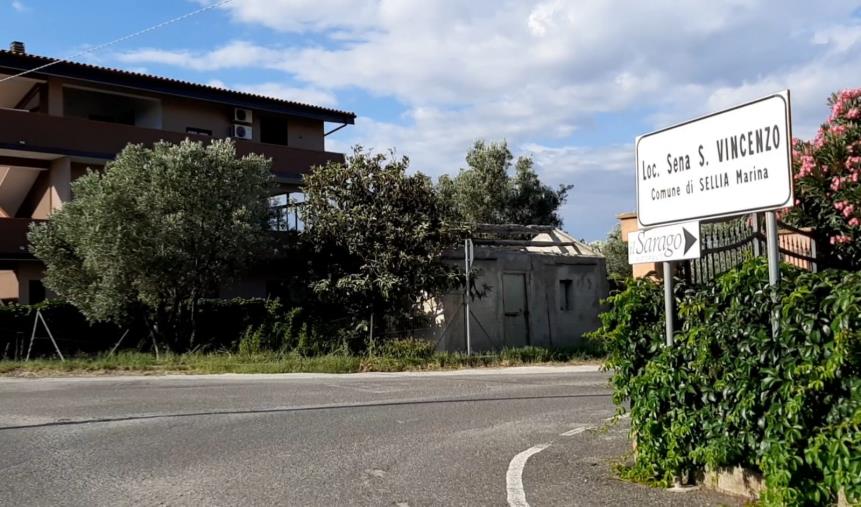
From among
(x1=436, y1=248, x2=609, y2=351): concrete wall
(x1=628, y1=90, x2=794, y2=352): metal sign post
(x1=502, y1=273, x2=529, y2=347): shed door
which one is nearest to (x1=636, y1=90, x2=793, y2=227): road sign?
(x1=628, y1=90, x2=794, y2=352): metal sign post

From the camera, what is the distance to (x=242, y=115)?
3136cm

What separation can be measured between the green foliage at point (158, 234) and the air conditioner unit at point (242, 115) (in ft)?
34.7

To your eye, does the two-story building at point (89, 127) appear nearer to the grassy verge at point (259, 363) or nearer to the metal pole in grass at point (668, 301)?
the grassy verge at point (259, 363)

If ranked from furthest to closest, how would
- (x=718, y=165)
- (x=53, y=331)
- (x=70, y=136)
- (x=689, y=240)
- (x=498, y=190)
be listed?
(x=498, y=190), (x=70, y=136), (x=53, y=331), (x=689, y=240), (x=718, y=165)

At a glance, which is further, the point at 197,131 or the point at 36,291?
the point at 197,131

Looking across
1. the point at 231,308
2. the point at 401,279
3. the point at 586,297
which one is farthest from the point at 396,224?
the point at 586,297

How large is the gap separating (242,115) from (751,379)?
27923mm

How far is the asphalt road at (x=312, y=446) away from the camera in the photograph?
6750mm

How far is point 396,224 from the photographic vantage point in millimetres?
21234

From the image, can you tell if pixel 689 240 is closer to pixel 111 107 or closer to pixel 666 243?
pixel 666 243

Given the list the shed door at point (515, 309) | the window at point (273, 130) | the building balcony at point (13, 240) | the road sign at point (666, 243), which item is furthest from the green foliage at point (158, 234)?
the road sign at point (666, 243)

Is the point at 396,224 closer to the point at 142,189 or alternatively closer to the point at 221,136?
the point at 142,189

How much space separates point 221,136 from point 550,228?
12.6m

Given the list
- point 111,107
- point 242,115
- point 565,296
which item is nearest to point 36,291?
point 111,107
